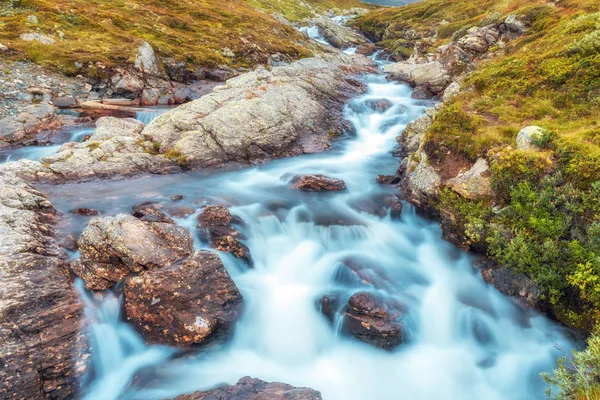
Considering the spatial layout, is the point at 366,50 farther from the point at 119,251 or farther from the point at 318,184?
→ the point at 119,251

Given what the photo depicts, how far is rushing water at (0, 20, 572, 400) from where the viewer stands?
910cm

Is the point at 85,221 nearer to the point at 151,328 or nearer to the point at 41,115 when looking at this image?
the point at 151,328

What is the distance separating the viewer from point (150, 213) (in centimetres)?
1309

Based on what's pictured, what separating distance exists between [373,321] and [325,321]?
59.1 inches

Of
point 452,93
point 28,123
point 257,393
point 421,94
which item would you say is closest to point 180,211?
point 257,393

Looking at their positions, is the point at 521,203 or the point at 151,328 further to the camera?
the point at 521,203

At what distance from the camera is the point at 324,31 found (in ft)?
253

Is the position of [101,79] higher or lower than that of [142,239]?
lower

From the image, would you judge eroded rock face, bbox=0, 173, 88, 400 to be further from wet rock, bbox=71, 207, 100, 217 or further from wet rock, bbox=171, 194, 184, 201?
wet rock, bbox=171, 194, 184, 201

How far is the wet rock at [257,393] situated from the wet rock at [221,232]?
17.4 feet

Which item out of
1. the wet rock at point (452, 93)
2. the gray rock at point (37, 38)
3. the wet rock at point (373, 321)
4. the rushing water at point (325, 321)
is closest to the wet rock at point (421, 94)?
the wet rock at point (452, 93)

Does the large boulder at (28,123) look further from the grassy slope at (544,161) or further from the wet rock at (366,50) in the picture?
the wet rock at (366,50)

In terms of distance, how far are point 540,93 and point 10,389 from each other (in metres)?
20.6

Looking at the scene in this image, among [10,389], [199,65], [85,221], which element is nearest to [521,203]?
[10,389]
